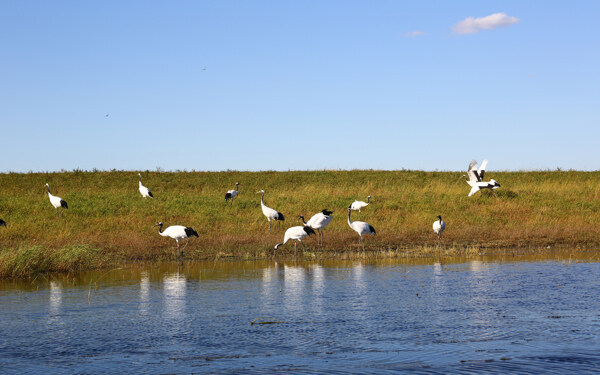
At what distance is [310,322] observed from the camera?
11469 mm

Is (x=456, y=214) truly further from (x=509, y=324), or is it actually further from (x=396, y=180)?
(x=509, y=324)

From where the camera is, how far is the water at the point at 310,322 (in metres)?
8.93

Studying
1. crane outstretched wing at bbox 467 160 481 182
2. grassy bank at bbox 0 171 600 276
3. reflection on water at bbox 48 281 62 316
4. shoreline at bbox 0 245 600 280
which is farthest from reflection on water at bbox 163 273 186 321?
crane outstretched wing at bbox 467 160 481 182

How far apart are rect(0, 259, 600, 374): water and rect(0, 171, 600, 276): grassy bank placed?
5567 millimetres

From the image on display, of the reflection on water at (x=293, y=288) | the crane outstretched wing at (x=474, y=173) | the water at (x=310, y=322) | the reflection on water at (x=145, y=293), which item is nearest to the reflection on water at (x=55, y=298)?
the water at (x=310, y=322)

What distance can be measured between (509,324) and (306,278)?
6820 mm

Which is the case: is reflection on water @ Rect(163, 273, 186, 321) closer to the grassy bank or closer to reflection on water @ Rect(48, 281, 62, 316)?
reflection on water @ Rect(48, 281, 62, 316)

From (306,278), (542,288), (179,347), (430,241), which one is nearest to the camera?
(179,347)

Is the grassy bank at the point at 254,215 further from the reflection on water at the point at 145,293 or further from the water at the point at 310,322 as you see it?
the water at the point at 310,322

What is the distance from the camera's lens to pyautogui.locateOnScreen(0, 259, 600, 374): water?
29.3 ft

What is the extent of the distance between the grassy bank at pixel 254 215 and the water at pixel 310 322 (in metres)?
5.57

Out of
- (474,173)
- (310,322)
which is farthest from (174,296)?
(474,173)

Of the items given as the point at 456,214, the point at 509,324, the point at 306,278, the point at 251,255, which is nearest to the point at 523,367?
the point at 509,324

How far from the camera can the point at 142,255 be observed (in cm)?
2312
